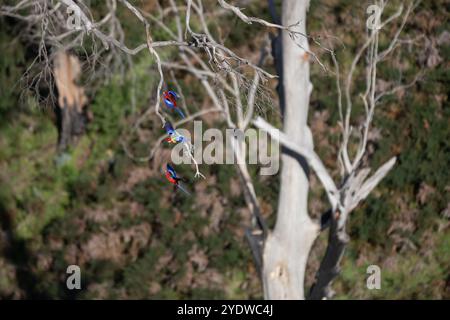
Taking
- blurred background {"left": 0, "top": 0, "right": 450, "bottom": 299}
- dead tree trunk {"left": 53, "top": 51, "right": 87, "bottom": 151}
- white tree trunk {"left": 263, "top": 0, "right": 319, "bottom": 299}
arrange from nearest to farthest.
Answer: white tree trunk {"left": 263, "top": 0, "right": 319, "bottom": 299}, blurred background {"left": 0, "top": 0, "right": 450, "bottom": 299}, dead tree trunk {"left": 53, "top": 51, "right": 87, "bottom": 151}

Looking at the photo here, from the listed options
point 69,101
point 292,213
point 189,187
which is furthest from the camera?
point 69,101

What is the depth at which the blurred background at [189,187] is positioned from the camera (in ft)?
34.6

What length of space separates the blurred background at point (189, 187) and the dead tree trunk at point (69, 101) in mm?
106

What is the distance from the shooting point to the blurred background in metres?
10.5

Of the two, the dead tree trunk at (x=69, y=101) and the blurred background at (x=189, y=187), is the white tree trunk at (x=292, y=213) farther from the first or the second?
the dead tree trunk at (x=69, y=101)

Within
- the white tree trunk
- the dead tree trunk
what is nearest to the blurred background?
the dead tree trunk

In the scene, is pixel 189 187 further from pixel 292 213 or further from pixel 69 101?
pixel 292 213

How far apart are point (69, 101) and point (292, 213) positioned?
222 inches

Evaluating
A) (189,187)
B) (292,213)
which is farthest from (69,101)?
(292,213)

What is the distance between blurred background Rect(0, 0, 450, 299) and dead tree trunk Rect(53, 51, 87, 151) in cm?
11

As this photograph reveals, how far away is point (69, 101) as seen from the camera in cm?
1207

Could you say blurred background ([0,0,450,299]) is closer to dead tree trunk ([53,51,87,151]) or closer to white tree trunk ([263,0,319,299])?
dead tree trunk ([53,51,87,151])

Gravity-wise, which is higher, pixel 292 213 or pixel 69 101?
pixel 69 101
